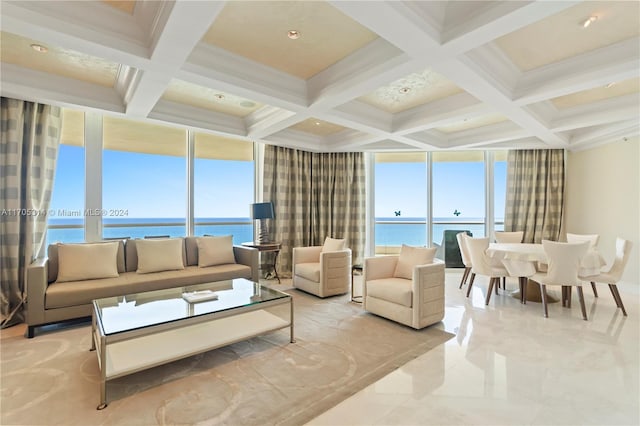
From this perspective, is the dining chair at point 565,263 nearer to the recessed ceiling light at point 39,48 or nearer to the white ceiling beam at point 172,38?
the white ceiling beam at point 172,38

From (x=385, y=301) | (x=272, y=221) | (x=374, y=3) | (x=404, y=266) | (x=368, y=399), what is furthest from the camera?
(x=272, y=221)

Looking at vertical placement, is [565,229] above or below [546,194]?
below

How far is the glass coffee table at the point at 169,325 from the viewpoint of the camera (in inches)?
82.1

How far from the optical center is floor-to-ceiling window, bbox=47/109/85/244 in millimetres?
4066

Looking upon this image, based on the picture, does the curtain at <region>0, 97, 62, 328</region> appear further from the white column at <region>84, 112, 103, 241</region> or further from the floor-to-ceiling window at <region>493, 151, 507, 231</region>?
the floor-to-ceiling window at <region>493, 151, 507, 231</region>

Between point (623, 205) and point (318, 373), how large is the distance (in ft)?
19.7

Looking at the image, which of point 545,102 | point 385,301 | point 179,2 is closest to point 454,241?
point 545,102

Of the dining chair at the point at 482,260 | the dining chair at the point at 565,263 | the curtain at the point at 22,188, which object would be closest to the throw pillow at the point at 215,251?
the curtain at the point at 22,188

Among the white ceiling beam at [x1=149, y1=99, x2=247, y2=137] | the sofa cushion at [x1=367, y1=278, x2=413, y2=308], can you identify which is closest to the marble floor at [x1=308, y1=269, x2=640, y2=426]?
the sofa cushion at [x1=367, y1=278, x2=413, y2=308]

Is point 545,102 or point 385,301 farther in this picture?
point 545,102

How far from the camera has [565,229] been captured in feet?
19.7

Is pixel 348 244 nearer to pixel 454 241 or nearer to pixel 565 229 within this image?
pixel 454 241

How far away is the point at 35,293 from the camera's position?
117 inches

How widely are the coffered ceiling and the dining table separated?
1.80 metres
